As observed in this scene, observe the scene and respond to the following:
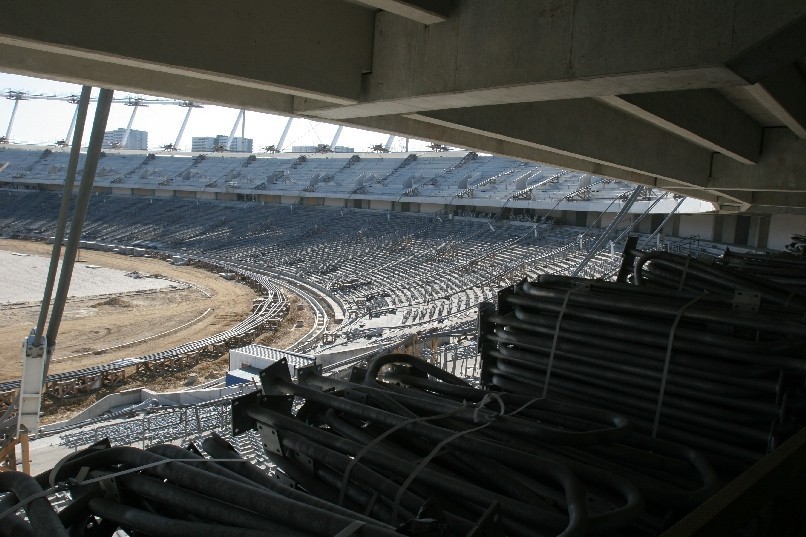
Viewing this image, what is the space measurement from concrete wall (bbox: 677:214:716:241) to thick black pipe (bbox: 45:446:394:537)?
30.9 meters

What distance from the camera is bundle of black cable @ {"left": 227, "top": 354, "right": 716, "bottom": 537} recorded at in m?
2.32

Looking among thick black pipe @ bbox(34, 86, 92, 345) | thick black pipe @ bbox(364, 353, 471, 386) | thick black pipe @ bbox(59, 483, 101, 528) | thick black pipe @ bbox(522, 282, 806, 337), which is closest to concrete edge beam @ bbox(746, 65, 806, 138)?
thick black pipe @ bbox(522, 282, 806, 337)

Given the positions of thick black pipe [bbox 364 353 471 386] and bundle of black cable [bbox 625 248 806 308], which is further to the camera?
bundle of black cable [bbox 625 248 806 308]

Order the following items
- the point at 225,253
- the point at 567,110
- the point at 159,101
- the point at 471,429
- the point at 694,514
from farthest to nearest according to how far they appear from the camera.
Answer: the point at 159,101 → the point at 225,253 → the point at 567,110 → the point at 471,429 → the point at 694,514

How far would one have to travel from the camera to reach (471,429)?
2844 millimetres

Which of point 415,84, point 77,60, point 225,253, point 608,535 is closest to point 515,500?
point 608,535

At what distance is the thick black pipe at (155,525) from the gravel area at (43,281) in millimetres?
32185

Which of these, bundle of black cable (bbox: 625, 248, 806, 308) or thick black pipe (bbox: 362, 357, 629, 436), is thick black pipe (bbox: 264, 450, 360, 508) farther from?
bundle of black cable (bbox: 625, 248, 806, 308)

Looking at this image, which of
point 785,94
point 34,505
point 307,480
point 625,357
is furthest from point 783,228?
point 34,505

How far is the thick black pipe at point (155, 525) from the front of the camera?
81.0 inches

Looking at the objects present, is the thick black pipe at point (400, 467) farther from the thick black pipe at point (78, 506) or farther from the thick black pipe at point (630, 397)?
the thick black pipe at point (630, 397)

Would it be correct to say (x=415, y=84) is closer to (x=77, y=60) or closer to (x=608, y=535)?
(x=77, y=60)

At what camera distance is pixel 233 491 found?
7.37ft

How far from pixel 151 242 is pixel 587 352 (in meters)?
48.0
